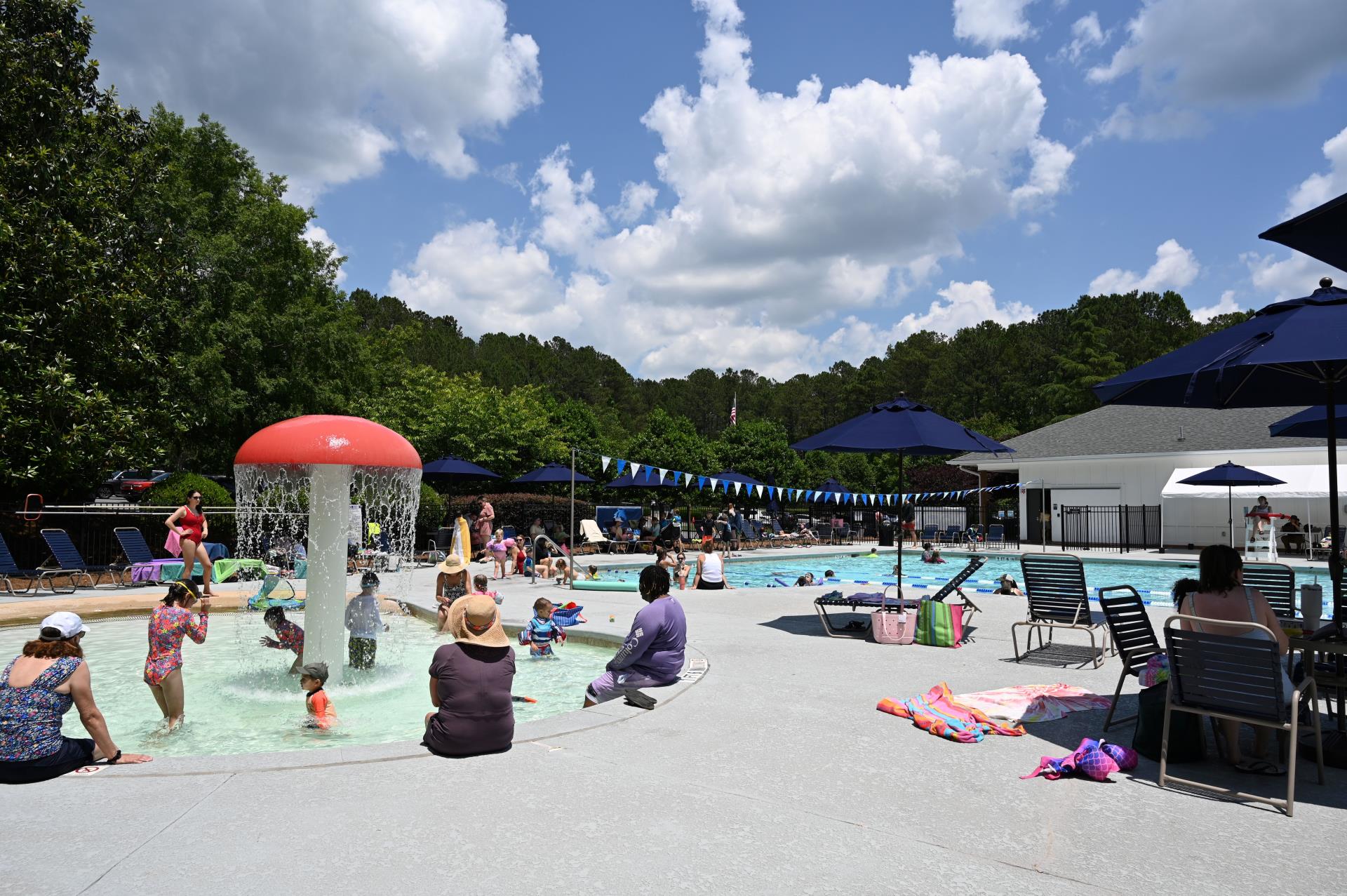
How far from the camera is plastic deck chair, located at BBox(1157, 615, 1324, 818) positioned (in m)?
4.41

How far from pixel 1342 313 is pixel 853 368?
86459 millimetres

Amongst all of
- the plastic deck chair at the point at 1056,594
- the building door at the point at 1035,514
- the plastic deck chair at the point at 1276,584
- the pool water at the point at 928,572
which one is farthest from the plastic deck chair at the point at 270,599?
the building door at the point at 1035,514

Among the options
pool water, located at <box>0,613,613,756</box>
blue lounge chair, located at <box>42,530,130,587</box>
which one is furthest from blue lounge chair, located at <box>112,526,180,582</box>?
pool water, located at <box>0,613,613,756</box>

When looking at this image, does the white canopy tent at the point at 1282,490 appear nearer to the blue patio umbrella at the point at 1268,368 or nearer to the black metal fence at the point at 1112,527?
the black metal fence at the point at 1112,527

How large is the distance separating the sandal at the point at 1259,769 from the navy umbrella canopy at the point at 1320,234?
302cm

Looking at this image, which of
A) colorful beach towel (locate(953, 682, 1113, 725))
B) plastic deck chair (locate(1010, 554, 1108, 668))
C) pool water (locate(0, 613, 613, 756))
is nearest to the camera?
colorful beach towel (locate(953, 682, 1113, 725))

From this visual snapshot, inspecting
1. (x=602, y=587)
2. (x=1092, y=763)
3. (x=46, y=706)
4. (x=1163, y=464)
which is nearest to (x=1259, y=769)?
(x=1092, y=763)

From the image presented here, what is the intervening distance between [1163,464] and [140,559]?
30847mm

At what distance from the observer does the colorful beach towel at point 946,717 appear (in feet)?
18.6

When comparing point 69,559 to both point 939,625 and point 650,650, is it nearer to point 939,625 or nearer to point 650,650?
point 650,650

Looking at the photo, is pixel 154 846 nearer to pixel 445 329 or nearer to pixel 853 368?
pixel 445 329

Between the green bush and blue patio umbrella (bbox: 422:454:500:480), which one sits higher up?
blue patio umbrella (bbox: 422:454:500:480)

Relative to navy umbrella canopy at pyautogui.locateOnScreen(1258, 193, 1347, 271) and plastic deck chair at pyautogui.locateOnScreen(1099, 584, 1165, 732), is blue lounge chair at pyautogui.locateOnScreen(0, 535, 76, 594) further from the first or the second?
navy umbrella canopy at pyautogui.locateOnScreen(1258, 193, 1347, 271)

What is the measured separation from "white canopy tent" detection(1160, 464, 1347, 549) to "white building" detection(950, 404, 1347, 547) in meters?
0.04
